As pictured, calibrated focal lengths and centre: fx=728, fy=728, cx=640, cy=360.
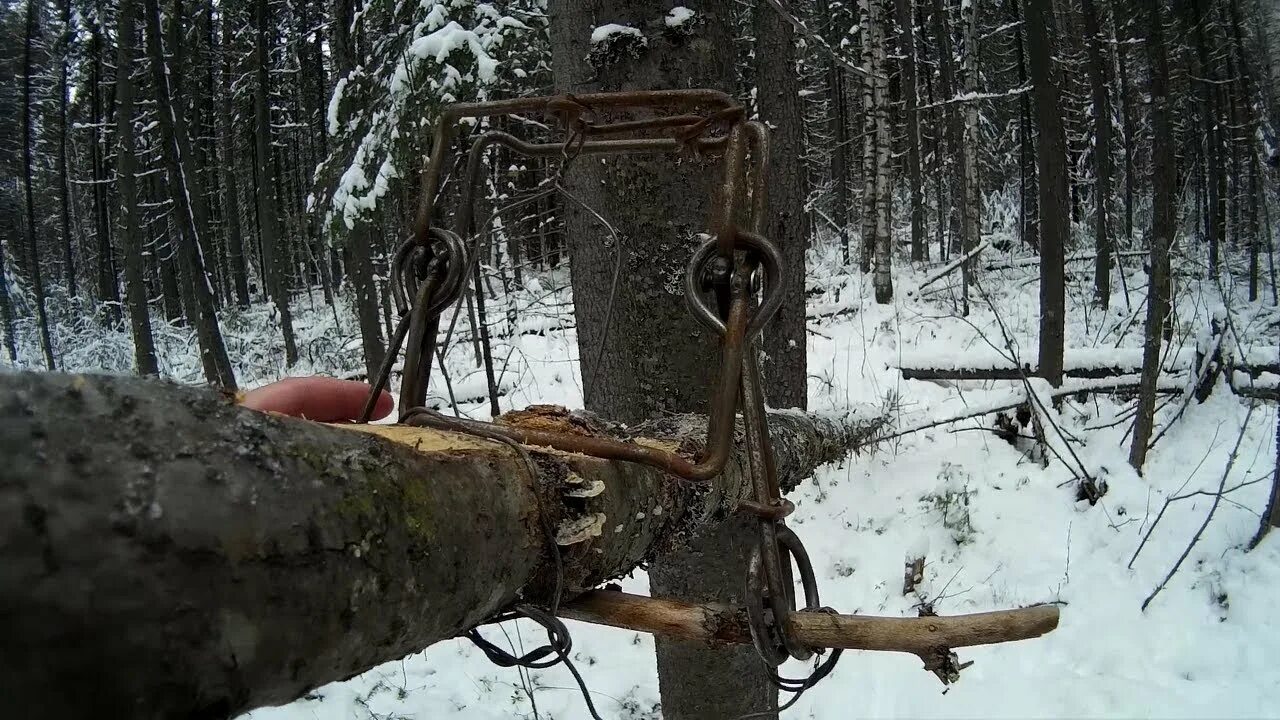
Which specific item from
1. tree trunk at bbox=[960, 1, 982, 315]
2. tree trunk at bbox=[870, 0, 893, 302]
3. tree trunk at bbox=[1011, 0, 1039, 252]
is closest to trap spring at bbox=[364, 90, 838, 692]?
tree trunk at bbox=[870, 0, 893, 302]

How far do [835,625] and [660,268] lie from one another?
1.14 meters

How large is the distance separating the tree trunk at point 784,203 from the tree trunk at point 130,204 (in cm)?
813

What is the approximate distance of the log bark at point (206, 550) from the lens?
1.25 feet

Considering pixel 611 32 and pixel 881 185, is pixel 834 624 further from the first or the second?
pixel 881 185

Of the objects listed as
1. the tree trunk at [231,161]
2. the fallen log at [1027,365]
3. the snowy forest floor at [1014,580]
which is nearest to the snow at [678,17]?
the snowy forest floor at [1014,580]

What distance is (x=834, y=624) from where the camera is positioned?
93 centimetres

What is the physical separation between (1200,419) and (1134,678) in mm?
2575

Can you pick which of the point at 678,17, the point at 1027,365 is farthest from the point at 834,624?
A: the point at 1027,365

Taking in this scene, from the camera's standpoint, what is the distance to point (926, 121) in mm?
21625

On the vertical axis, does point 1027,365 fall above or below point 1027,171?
below

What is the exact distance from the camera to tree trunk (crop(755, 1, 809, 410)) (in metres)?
2.45

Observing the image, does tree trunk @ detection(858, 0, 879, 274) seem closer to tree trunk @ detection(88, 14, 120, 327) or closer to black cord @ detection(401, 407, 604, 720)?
black cord @ detection(401, 407, 604, 720)

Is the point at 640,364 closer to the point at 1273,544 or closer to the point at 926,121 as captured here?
the point at 1273,544

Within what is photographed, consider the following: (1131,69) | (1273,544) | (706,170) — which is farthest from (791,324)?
(1131,69)
